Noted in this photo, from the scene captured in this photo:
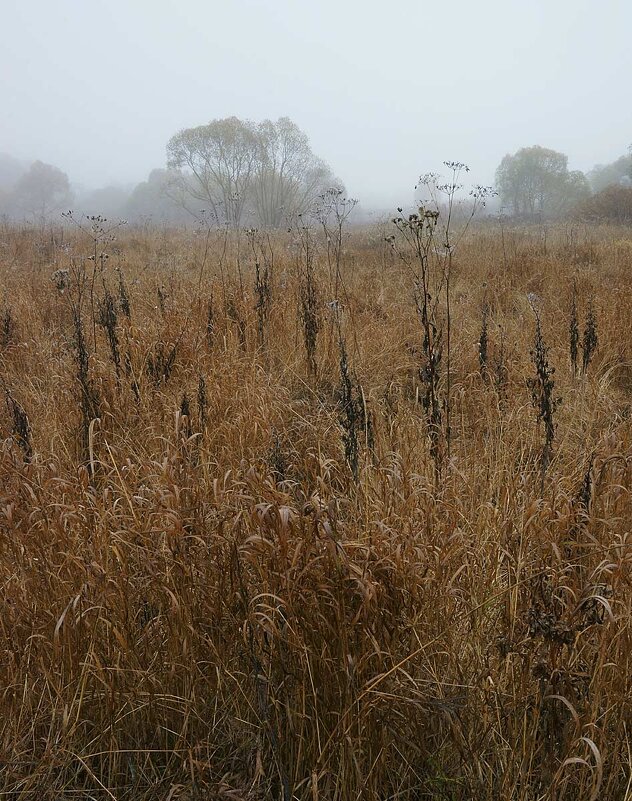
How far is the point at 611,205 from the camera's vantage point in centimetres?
2102

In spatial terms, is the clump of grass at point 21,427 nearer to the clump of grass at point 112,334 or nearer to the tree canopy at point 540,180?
the clump of grass at point 112,334

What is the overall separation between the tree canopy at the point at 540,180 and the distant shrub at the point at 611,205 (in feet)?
107

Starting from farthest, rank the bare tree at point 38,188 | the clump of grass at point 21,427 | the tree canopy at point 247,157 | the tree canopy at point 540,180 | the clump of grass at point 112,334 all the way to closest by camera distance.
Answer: the bare tree at point 38,188 → the tree canopy at point 540,180 → the tree canopy at point 247,157 → the clump of grass at point 112,334 → the clump of grass at point 21,427

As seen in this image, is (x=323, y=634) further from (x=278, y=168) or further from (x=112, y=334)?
(x=278, y=168)

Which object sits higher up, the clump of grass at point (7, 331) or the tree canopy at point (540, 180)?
the tree canopy at point (540, 180)

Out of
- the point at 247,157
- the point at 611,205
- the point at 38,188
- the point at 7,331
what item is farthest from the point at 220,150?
the point at 38,188

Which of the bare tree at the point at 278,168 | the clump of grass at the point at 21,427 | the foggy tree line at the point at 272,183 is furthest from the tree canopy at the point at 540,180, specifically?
the clump of grass at the point at 21,427

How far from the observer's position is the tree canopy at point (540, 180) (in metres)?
52.7

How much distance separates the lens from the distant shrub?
66.1 feet

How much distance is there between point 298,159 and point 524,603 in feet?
122

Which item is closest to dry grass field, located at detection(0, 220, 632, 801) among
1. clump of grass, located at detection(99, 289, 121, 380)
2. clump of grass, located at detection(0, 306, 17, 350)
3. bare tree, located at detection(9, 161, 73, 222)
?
clump of grass, located at detection(99, 289, 121, 380)

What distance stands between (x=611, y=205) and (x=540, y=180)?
38459 millimetres

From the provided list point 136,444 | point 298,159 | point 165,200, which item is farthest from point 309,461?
point 165,200

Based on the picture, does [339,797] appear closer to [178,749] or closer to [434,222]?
[178,749]
